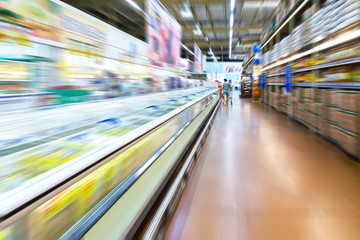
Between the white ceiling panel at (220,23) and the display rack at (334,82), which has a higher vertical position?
the white ceiling panel at (220,23)

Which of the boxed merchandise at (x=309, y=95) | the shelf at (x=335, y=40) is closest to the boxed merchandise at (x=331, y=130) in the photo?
the boxed merchandise at (x=309, y=95)

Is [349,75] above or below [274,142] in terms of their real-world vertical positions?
above

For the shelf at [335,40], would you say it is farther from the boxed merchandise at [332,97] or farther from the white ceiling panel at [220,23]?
the white ceiling panel at [220,23]

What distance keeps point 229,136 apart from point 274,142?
726 millimetres

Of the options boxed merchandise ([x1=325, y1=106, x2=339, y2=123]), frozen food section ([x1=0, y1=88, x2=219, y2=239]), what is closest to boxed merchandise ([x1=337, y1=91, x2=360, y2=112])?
boxed merchandise ([x1=325, y1=106, x2=339, y2=123])

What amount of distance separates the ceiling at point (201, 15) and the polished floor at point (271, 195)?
4.39 m

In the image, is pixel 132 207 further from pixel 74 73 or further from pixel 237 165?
pixel 237 165

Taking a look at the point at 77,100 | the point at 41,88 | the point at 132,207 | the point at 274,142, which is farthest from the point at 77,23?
the point at 274,142

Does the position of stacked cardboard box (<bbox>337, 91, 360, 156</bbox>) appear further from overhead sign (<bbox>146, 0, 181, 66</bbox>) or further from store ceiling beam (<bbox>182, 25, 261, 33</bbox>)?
store ceiling beam (<bbox>182, 25, 261, 33</bbox>)

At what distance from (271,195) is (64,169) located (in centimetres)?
160

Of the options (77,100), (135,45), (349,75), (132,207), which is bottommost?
(132,207)

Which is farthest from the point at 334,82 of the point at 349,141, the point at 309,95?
the point at 309,95

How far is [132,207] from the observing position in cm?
119

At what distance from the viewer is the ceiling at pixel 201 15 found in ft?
18.9
